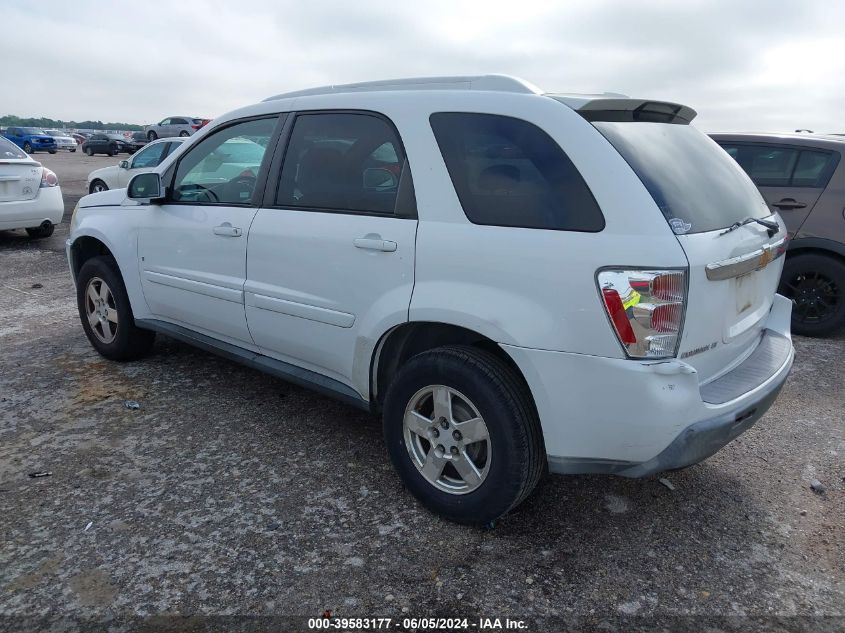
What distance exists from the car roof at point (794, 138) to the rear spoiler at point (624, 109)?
344 cm

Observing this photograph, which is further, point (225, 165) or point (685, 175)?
point (225, 165)

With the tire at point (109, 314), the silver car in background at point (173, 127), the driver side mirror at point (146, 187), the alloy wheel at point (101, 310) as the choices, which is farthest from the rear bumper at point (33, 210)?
the silver car in background at point (173, 127)

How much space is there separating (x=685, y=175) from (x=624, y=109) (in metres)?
0.38

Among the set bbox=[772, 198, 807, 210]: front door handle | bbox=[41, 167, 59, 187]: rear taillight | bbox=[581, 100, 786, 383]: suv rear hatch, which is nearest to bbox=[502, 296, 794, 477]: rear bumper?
bbox=[581, 100, 786, 383]: suv rear hatch

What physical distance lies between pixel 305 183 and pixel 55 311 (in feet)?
13.8

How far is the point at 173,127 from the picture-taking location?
37.5 metres

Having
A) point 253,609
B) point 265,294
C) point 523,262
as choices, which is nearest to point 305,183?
point 265,294

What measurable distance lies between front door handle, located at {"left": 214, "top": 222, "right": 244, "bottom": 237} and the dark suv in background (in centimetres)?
463

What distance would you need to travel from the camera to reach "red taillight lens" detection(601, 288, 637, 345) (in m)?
2.40

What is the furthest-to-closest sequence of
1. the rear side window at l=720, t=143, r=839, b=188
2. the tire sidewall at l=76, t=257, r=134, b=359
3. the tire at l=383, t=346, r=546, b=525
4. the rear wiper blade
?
the rear side window at l=720, t=143, r=839, b=188 → the tire sidewall at l=76, t=257, r=134, b=359 → the rear wiper blade → the tire at l=383, t=346, r=546, b=525

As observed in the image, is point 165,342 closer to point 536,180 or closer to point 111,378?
point 111,378

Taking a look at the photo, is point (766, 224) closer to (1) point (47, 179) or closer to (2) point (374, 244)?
(2) point (374, 244)

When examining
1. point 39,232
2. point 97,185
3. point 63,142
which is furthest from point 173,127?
point 39,232

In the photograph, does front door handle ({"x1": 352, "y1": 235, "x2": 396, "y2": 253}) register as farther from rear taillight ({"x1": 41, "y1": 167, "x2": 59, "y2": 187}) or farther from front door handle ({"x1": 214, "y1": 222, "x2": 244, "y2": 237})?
rear taillight ({"x1": 41, "y1": 167, "x2": 59, "y2": 187})
